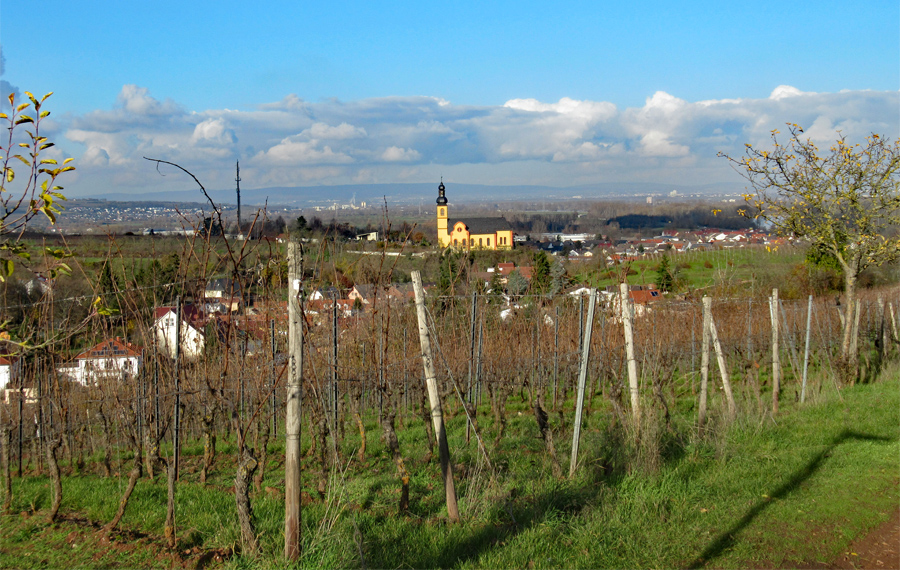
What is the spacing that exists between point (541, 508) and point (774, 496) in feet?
6.58

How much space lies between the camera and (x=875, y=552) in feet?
13.2

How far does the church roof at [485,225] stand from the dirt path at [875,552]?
253ft

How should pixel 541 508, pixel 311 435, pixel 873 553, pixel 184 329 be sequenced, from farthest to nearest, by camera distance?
pixel 184 329
pixel 311 435
pixel 541 508
pixel 873 553

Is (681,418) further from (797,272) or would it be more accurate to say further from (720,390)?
(797,272)

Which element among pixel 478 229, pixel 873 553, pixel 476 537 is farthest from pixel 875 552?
pixel 478 229

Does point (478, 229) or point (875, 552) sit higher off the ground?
point (478, 229)

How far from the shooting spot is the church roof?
82287 mm

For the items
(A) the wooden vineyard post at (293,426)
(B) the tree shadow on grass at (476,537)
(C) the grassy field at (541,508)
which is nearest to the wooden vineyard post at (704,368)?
(C) the grassy field at (541,508)

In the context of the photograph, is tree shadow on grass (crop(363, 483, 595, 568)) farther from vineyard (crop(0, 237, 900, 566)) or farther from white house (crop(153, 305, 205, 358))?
white house (crop(153, 305, 205, 358))

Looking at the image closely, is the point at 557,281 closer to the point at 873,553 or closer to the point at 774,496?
the point at 774,496

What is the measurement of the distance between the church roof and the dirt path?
253ft

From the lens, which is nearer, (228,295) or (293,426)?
(293,426)

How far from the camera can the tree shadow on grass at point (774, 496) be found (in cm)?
392

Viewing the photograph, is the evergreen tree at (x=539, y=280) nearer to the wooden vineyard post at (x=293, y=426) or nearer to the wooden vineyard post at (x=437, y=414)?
the wooden vineyard post at (x=437, y=414)
